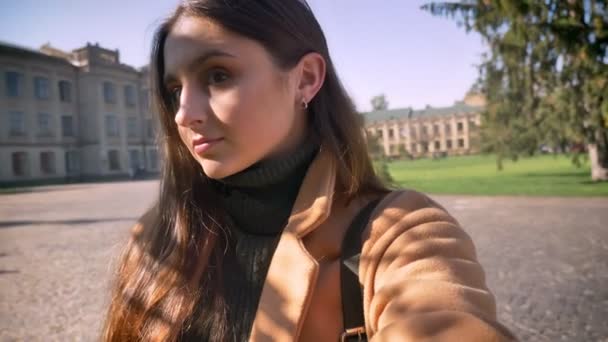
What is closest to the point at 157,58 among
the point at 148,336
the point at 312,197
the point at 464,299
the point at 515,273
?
the point at 312,197

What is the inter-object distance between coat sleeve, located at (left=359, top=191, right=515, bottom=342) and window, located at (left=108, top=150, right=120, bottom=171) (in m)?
44.5

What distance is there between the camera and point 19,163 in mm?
32500

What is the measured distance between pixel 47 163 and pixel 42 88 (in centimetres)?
604

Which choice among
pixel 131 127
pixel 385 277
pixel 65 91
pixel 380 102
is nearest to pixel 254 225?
pixel 385 277

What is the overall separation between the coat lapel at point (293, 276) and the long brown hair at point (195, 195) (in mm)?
142

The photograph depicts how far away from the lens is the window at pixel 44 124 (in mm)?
35188

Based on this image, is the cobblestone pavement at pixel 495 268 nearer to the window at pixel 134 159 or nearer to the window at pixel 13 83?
the window at pixel 13 83

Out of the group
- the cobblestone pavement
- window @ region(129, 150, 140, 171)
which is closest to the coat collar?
the cobblestone pavement

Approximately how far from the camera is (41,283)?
6484mm

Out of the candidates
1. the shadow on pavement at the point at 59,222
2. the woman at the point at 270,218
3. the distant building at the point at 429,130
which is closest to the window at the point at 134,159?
the shadow on pavement at the point at 59,222

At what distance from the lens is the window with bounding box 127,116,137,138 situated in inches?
1756

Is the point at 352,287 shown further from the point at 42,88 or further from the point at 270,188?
the point at 42,88

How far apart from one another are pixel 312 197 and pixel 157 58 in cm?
84

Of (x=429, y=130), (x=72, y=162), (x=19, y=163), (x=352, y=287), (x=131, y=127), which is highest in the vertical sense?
(x=429, y=130)
